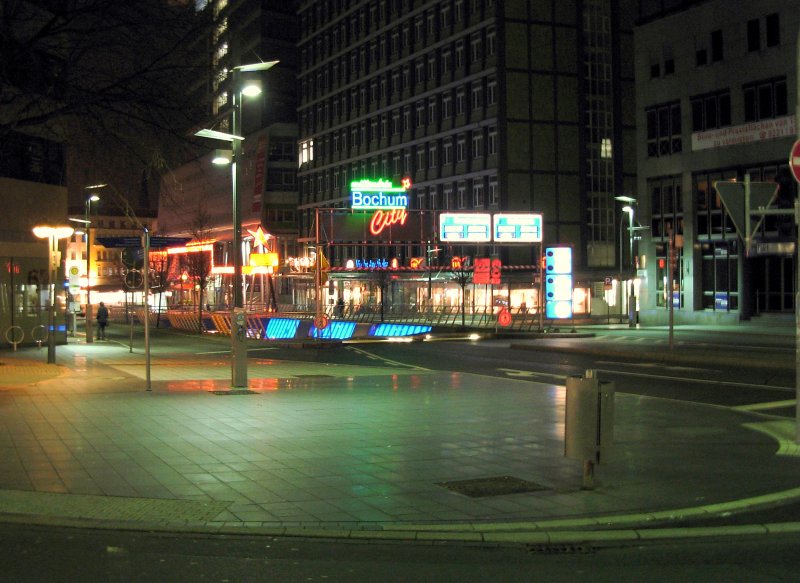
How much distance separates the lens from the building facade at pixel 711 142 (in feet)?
142

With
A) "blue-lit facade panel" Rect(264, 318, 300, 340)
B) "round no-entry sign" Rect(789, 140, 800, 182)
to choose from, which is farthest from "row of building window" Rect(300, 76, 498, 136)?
"round no-entry sign" Rect(789, 140, 800, 182)

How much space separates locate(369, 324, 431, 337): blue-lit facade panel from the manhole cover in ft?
117

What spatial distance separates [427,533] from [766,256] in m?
41.8

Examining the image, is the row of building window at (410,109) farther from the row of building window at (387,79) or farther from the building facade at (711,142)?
the building facade at (711,142)

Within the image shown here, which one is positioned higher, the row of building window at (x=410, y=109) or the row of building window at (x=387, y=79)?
the row of building window at (x=387, y=79)

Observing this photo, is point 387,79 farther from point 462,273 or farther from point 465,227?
point 465,227

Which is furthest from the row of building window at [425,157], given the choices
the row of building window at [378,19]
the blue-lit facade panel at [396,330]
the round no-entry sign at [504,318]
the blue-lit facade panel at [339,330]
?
the round no-entry sign at [504,318]

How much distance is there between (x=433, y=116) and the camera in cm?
7062

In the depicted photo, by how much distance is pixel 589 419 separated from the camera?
906cm

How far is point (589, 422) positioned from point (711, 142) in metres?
41.8

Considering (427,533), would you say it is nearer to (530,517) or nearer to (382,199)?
(530,517)

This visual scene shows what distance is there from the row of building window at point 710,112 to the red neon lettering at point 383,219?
18142 mm

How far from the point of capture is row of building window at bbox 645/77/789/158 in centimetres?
4331

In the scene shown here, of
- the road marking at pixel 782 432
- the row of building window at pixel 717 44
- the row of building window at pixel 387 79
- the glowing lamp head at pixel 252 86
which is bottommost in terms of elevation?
the road marking at pixel 782 432
